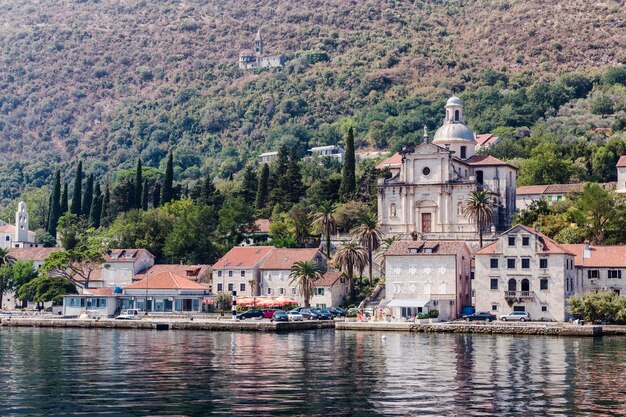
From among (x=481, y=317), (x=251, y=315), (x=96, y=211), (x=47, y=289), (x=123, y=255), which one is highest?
(x=96, y=211)

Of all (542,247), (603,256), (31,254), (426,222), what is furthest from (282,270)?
(31,254)

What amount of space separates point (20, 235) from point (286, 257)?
53050mm

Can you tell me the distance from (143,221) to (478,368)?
253 ft

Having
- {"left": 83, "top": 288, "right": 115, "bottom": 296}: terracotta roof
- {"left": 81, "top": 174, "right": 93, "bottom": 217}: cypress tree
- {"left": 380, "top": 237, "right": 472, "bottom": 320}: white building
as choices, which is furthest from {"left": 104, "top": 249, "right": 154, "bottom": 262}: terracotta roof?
{"left": 81, "top": 174, "right": 93, "bottom": 217}: cypress tree

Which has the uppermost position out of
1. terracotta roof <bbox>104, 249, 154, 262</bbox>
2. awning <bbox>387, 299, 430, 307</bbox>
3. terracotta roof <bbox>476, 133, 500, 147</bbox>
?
terracotta roof <bbox>476, 133, 500, 147</bbox>

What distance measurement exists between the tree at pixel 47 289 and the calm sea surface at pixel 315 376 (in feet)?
110

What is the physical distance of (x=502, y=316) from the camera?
94.3m

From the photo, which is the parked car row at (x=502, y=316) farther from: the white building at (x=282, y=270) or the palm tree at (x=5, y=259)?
the palm tree at (x=5, y=259)

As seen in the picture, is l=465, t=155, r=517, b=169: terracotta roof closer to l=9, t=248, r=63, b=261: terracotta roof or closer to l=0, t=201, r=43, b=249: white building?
l=9, t=248, r=63, b=261: terracotta roof

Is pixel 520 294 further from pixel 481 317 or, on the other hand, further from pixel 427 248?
pixel 427 248

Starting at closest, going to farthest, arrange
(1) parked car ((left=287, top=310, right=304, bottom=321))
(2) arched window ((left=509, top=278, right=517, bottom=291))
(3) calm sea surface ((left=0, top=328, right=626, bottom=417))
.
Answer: (3) calm sea surface ((left=0, top=328, right=626, bottom=417)), (2) arched window ((left=509, top=278, right=517, bottom=291)), (1) parked car ((left=287, top=310, right=304, bottom=321))

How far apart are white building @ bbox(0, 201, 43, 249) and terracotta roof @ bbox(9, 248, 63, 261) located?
17.3 metres

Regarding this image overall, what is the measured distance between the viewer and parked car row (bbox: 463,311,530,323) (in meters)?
93.0

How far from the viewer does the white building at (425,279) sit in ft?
318
